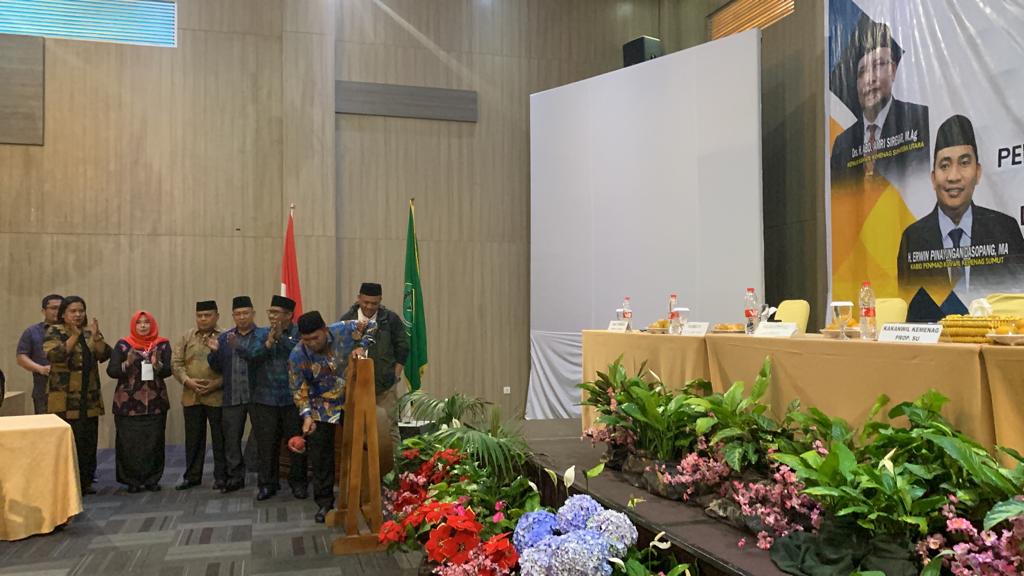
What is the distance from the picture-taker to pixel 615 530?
1835 millimetres

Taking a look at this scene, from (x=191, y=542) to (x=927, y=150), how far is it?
448 cm

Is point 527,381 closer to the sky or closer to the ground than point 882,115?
closer to the ground

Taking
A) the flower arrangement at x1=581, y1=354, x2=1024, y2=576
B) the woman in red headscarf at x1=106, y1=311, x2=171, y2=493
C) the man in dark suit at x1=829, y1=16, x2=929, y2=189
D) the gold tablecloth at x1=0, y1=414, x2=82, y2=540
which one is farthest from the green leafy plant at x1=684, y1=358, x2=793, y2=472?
the woman in red headscarf at x1=106, y1=311, x2=171, y2=493

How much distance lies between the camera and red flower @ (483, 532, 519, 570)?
1.89 m

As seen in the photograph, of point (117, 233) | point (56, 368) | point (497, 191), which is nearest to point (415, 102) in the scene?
point (497, 191)

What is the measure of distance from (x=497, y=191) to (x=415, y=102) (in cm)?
112

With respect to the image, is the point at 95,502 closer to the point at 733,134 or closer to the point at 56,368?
the point at 56,368

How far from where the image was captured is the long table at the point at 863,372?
67.7 inches

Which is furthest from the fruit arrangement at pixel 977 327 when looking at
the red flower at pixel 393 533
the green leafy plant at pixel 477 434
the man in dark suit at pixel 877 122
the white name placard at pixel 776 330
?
the man in dark suit at pixel 877 122

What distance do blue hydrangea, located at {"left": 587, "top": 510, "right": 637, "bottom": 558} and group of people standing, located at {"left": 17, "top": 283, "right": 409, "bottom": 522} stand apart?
2571 mm

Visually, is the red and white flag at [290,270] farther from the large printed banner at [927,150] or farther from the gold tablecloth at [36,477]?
the large printed banner at [927,150]

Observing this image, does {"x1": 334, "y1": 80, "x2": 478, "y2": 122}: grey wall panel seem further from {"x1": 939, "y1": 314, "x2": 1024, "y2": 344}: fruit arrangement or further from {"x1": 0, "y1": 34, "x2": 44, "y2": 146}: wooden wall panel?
{"x1": 939, "y1": 314, "x2": 1024, "y2": 344}: fruit arrangement

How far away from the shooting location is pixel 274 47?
6.62 m

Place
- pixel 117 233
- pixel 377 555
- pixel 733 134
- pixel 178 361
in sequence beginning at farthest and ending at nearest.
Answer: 1. pixel 117 233
2. pixel 733 134
3. pixel 178 361
4. pixel 377 555
